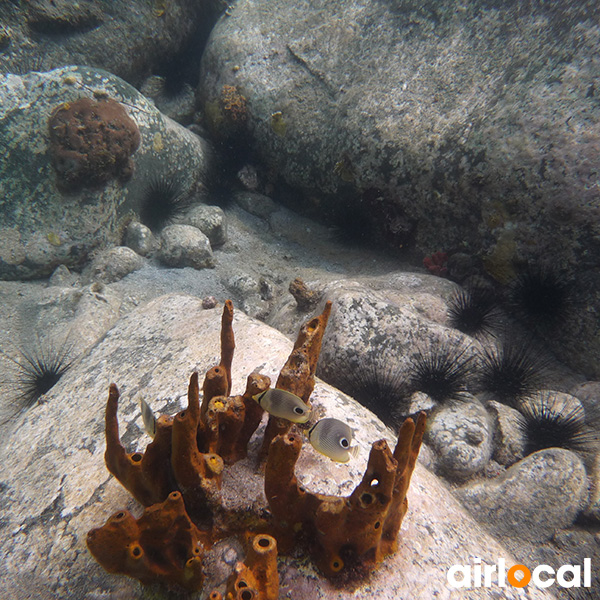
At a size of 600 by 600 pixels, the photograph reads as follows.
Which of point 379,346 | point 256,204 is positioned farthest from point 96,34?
point 379,346

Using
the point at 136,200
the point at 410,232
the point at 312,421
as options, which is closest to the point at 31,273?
the point at 136,200

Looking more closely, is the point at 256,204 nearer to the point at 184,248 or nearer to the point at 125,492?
the point at 184,248

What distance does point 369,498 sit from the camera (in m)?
1.43

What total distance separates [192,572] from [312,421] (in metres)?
1.08

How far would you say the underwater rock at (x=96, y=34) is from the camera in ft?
22.3

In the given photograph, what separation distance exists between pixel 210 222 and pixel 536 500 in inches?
234

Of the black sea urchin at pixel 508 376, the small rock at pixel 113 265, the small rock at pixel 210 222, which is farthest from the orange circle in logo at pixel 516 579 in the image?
the small rock at pixel 210 222

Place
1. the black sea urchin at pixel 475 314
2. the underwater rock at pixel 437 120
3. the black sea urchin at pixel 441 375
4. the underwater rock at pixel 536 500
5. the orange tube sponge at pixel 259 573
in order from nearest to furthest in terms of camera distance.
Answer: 1. the orange tube sponge at pixel 259 573
2. the underwater rock at pixel 536 500
3. the black sea urchin at pixel 441 375
4. the underwater rock at pixel 437 120
5. the black sea urchin at pixel 475 314

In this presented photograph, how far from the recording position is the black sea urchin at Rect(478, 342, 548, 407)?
3.99 metres

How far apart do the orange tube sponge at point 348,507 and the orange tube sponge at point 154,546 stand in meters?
0.35

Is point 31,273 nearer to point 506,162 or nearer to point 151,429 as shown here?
point 151,429

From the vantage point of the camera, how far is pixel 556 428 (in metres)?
3.63

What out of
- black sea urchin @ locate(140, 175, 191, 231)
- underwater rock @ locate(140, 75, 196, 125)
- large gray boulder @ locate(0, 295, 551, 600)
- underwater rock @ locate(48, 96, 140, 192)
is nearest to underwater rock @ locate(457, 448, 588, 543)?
large gray boulder @ locate(0, 295, 551, 600)

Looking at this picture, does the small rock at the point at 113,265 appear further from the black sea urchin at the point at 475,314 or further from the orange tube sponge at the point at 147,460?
the black sea urchin at the point at 475,314
